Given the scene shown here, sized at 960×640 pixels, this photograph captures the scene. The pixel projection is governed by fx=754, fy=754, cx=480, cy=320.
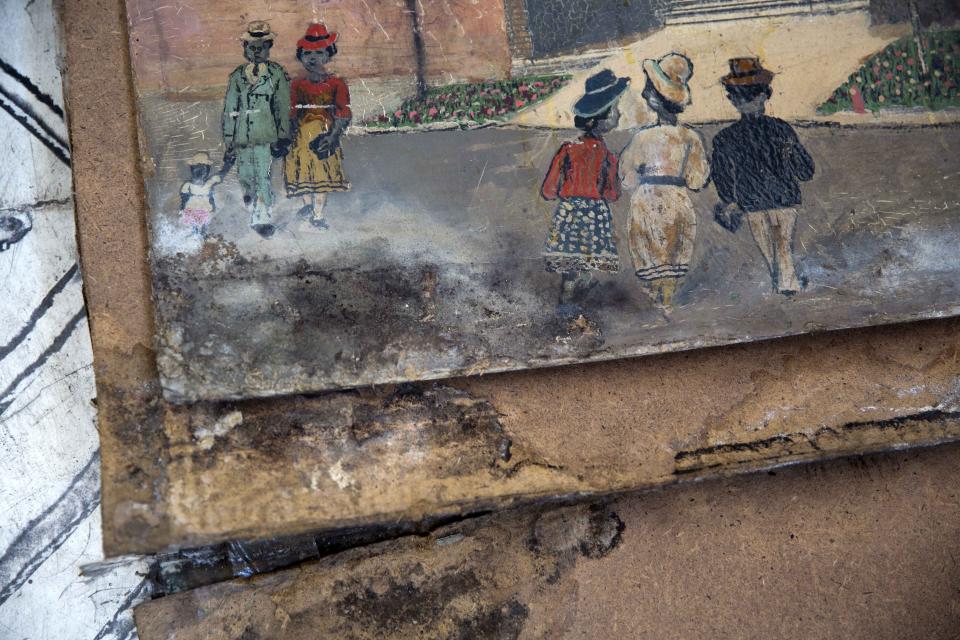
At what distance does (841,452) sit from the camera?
2416 millimetres

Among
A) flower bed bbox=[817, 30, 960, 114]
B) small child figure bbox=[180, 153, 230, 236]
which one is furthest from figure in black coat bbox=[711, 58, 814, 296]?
small child figure bbox=[180, 153, 230, 236]

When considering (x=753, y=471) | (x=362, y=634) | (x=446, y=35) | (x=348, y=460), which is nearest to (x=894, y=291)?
(x=753, y=471)

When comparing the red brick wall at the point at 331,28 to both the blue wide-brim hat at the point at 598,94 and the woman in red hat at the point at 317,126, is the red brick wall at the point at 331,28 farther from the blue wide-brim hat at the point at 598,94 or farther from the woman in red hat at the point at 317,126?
the blue wide-brim hat at the point at 598,94

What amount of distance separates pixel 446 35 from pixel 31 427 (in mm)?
1934

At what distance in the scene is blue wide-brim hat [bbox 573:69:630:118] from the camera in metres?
2.36

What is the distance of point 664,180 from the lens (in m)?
2.37

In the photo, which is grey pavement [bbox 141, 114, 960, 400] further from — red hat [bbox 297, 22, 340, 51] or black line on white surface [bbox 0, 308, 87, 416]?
black line on white surface [bbox 0, 308, 87, 416]

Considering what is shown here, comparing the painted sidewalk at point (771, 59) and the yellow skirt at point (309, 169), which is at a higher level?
the painted sidewalk at point (771, 59)

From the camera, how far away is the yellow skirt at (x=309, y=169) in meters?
2.24

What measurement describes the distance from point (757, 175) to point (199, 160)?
1714 millimetres

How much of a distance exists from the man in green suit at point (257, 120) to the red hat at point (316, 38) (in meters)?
0.09

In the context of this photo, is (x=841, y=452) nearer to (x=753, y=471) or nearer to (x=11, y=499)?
(x=753, y=471)

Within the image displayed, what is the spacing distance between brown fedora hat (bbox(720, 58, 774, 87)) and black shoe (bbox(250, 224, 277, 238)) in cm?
148

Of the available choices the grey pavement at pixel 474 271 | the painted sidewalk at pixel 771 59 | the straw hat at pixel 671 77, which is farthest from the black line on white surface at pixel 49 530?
the straw hat at pixel 671 77
